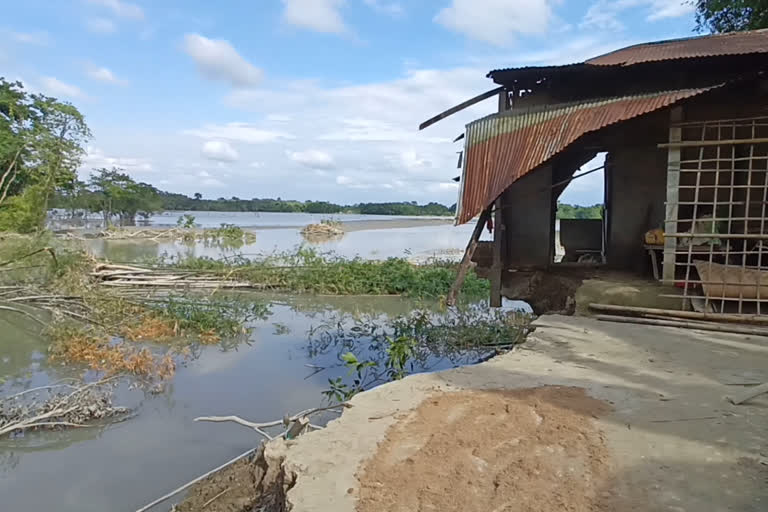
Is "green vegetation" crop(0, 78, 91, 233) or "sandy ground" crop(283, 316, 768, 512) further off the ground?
"green vegetation" crop(0, 78, 91, 233)

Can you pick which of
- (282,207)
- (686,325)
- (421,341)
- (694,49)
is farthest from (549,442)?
(282,207)

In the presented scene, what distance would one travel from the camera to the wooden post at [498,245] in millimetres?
8109

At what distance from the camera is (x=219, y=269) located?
17.5 m

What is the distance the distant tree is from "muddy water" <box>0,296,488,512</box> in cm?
1188

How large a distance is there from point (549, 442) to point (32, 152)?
94.4ft

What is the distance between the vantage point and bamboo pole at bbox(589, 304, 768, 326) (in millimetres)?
6332

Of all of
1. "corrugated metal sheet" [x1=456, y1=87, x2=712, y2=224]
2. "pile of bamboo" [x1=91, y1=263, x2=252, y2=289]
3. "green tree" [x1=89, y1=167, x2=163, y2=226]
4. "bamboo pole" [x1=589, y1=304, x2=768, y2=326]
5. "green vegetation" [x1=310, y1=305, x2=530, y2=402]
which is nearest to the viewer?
"bamboo pole" [x1=589, y1=304, x2=768, y2=326]

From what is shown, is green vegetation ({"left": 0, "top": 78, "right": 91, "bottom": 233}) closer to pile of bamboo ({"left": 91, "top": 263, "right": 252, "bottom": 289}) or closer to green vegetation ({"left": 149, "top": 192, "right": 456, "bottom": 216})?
pile of bamboo ({"left": 91, "top": 263, "right": 252, "bottom": 289})

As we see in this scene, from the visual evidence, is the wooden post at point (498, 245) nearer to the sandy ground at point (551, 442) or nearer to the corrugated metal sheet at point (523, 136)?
the corrugated metal sheet at point (523, 136)

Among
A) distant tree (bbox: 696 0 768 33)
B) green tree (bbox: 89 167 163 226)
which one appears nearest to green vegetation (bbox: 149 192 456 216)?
green tree (bbox: 89 167 163 226)

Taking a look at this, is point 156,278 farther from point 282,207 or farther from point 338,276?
point 282,207

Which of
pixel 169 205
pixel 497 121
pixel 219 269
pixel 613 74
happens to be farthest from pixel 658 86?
pixel 169 205

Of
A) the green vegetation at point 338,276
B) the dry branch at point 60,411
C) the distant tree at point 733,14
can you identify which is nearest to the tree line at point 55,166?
the distant tree at point 733,14

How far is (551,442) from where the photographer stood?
3.27 meters
